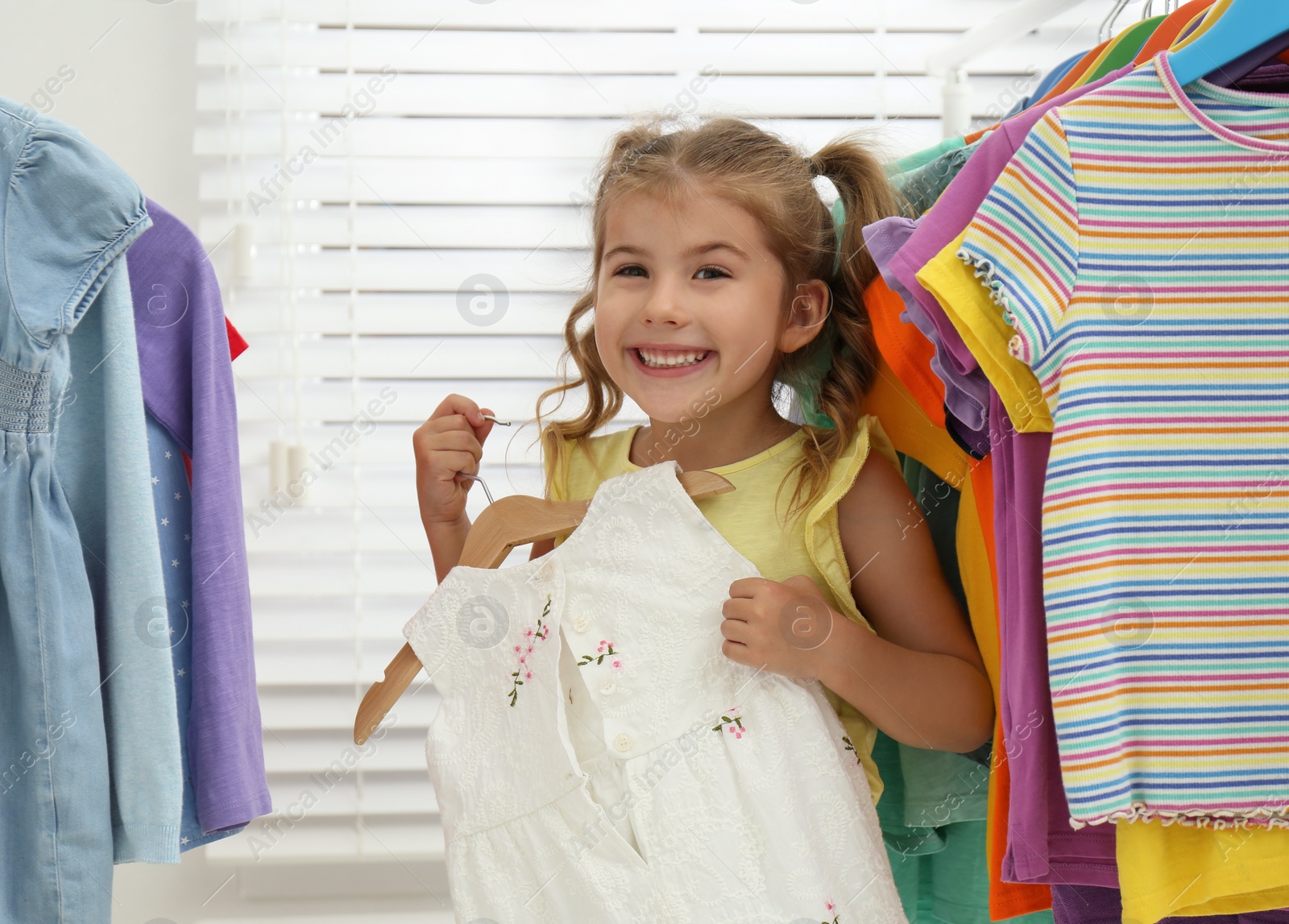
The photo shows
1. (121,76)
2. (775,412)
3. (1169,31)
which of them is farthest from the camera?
(121,76)

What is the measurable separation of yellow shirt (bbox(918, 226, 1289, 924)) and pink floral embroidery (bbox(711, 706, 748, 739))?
0.29 meters

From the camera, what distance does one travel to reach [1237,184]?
74cm

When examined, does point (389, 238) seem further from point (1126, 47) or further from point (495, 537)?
point (1126, 47)

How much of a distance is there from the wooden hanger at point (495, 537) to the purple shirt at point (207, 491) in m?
0.12

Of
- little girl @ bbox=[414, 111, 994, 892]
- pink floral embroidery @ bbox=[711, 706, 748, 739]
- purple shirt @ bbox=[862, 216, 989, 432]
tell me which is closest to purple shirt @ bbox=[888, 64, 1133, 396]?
purple shirt @ bbox=[862, 216, 989, 432]

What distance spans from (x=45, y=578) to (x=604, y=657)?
0.48m

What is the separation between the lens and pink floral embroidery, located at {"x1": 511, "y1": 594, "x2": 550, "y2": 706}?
0.89 metres

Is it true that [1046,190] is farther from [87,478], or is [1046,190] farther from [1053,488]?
[87,478]

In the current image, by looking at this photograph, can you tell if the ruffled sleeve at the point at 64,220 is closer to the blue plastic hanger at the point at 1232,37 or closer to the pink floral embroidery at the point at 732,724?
the pink floral embroidery at the point at 732,724

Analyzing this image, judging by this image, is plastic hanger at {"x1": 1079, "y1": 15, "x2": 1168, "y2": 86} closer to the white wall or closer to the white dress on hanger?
the white dress on hanger

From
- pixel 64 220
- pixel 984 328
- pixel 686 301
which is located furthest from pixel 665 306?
pixel 64 220

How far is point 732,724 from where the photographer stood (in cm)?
85

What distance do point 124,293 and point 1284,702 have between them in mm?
987

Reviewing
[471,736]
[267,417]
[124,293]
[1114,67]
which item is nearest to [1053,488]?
[1114,67]
